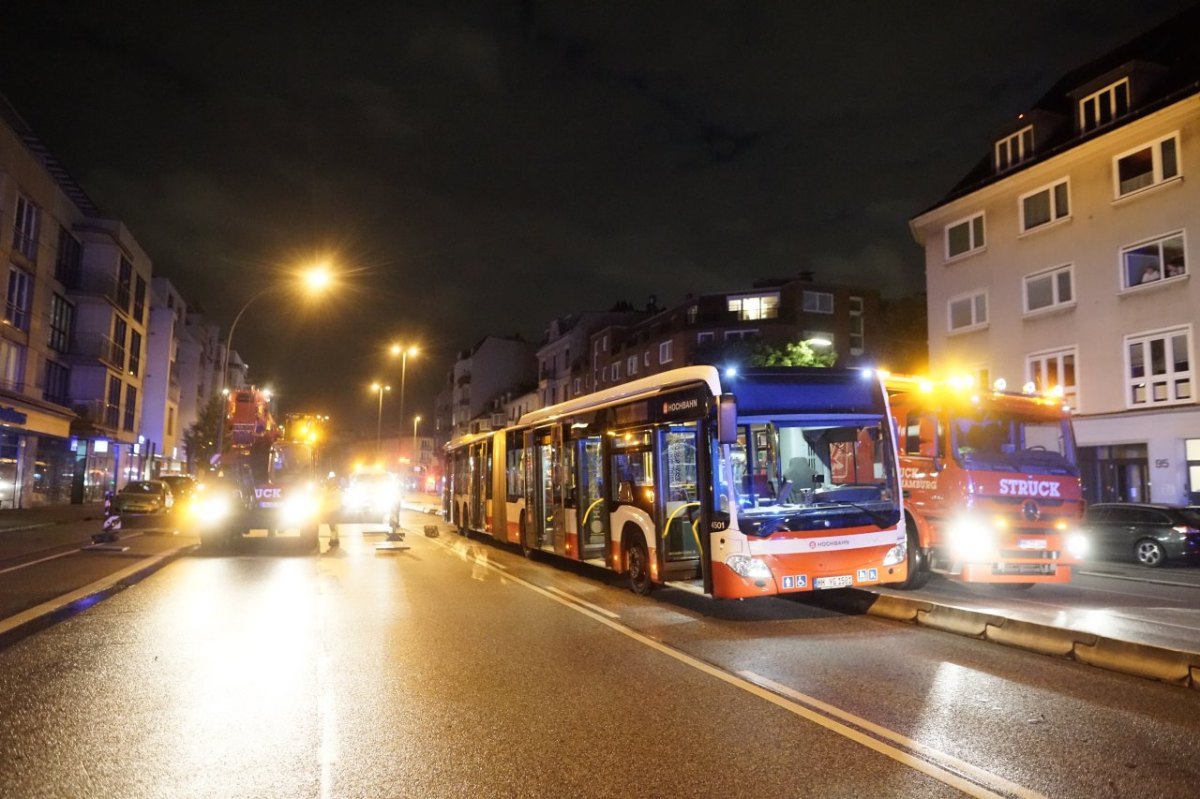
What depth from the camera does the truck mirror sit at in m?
9.12

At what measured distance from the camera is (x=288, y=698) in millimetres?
6152

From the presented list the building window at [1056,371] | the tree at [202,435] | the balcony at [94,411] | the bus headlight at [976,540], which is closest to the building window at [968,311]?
the building window at [1056,371]

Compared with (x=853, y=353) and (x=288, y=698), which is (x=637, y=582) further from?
(x=853, y=353)

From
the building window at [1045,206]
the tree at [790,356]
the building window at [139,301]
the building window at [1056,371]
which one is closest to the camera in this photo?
the building window at [1056,371]

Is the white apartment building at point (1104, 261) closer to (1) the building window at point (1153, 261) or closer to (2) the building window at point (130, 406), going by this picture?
(1) the building window at point (1153, 261)

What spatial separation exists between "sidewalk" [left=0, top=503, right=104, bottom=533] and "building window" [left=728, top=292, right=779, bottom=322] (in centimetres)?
3861

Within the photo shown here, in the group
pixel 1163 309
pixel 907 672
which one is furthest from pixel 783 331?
pixel 907 672

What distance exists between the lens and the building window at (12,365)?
32.7 meters

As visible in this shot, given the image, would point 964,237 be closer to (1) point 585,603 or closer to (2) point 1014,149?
(2) point 1014,149

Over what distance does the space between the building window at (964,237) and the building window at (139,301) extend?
43.2 m

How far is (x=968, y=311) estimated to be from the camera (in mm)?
31641

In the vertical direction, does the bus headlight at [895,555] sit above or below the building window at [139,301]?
below

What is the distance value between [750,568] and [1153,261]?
22352 millimetres

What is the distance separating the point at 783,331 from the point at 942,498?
142 feet
